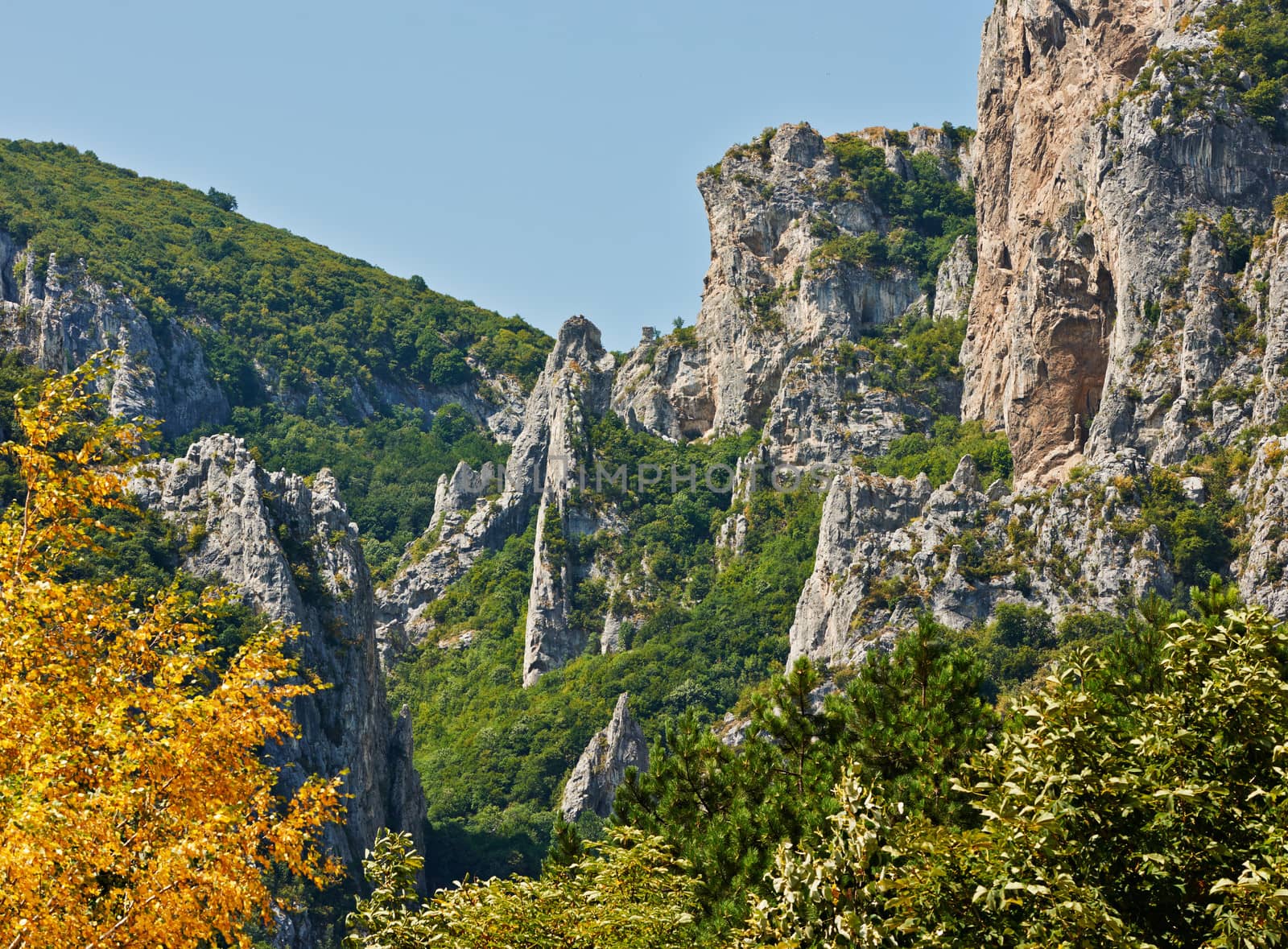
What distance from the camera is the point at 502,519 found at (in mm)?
117250

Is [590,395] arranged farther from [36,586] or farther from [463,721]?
[36,586]

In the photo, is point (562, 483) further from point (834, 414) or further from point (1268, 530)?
point (1268, 530)

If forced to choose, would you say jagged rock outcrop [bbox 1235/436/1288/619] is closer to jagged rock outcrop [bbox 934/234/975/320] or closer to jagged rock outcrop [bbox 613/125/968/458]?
jagged rock outcrop [bbox 934/234/975/320]

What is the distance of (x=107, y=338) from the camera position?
109688mm

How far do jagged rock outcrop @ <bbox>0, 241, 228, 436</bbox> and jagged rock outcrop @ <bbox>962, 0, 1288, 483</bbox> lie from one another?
59.9 meters

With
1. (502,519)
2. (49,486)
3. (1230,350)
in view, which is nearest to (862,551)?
(1230,350)

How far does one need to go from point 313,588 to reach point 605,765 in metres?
18.5

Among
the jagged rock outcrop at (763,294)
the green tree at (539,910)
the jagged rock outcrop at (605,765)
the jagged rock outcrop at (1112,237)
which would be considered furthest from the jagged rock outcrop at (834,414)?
the green tree at (539,910)

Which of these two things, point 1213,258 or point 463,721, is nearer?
point 1213,258

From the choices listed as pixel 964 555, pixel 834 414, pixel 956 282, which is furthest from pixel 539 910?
pixel 956 282

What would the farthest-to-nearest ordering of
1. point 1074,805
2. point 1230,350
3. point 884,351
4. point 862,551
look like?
point 884,351 → point 862,551 → point 1230,350 → point 1074,805

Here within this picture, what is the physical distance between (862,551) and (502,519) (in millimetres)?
43446

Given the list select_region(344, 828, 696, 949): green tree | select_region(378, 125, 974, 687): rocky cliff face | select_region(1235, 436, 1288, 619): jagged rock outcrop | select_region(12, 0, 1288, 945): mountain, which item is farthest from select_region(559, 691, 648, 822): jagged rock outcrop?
select_region(344, 828, 696, 949): green tree

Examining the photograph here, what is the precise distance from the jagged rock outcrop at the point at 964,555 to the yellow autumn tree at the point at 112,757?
5858 centimetres
